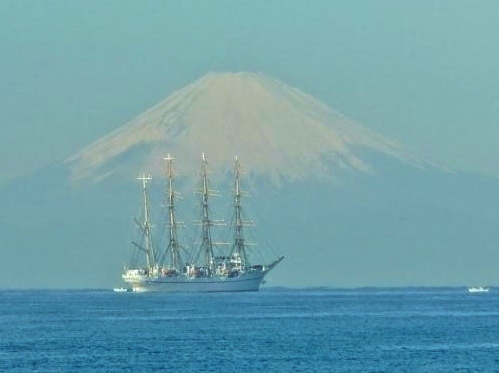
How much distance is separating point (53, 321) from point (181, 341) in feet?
99.4

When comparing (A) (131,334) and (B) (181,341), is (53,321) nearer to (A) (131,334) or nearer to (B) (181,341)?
(A) (131,334)

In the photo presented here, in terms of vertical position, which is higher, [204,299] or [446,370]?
[204,299]

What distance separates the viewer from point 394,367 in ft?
277

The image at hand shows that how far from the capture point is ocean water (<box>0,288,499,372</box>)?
285 ft

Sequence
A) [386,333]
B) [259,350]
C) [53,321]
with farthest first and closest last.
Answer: [53,321], [386,333], [259,350]

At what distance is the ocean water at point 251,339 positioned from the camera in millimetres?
86875

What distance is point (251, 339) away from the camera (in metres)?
105

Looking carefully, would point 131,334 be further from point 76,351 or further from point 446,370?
point 446,370

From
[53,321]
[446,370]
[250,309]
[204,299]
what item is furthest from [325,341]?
[204,299]

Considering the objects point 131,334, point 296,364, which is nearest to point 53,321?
point 131,334

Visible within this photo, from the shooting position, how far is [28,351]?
96.5 meters

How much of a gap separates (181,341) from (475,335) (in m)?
A: 17.5

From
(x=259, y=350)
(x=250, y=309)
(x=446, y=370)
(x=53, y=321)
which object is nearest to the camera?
(x=446, y=370)

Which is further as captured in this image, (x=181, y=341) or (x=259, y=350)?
(x=181, y=341)
